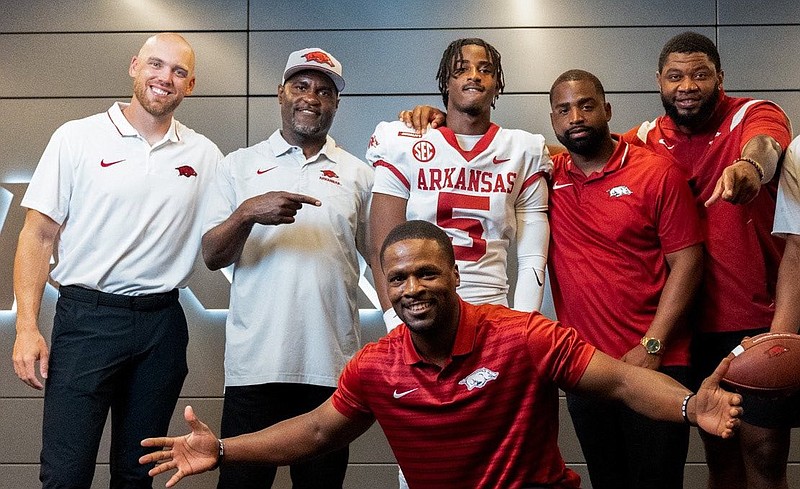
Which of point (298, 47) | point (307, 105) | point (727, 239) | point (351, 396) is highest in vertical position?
point (298, 47)

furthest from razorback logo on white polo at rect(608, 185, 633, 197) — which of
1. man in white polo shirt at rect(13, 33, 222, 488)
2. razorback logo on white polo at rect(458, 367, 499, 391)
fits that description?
man in white polo shirt at rect(13, 33, 222, 488)

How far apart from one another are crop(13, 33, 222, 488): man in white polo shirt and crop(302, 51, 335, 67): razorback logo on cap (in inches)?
17.7

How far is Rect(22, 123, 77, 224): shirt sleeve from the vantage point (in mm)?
2904

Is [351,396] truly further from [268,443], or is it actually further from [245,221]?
[245,221]

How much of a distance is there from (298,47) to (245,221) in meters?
1.86

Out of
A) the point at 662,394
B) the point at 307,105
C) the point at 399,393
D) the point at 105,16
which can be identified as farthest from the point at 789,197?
the point at 105,16

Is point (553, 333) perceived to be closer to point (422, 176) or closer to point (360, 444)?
point (422, 176)

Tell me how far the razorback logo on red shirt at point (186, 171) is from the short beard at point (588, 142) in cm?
114

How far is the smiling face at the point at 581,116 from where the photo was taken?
2.71 m

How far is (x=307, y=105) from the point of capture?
117 inches

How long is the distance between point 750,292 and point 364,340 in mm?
2007

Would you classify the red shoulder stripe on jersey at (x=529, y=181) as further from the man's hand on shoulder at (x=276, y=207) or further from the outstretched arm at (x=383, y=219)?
the man's hand on shoulder at (x=276, y=207)

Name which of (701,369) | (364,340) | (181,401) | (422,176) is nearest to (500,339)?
(422,176)

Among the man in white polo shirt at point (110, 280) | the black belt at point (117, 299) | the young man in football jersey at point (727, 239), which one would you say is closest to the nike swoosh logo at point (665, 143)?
the young man in football jersey at point (727, 239)
